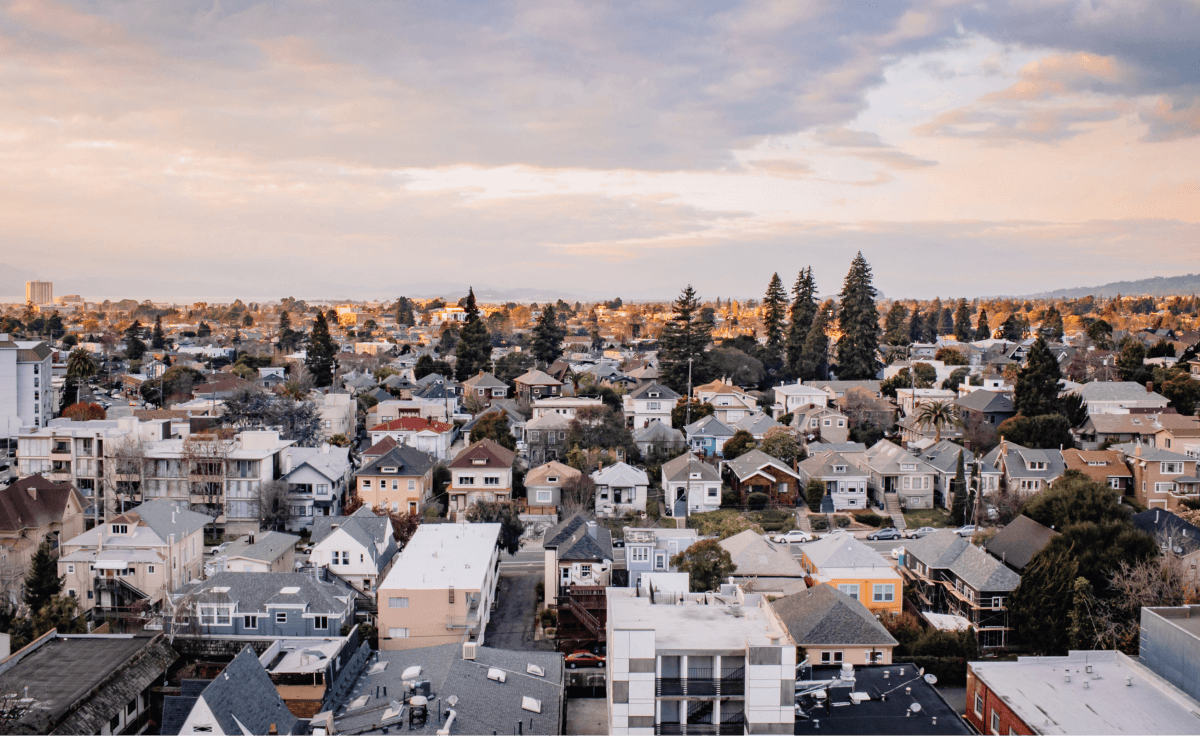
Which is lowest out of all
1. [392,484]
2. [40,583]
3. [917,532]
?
[917,532]

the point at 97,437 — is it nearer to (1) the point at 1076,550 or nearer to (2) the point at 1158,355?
(1) the point at 1076,550

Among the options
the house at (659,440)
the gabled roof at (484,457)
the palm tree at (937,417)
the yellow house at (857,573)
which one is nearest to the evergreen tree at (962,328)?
the palm tree at (937,417)

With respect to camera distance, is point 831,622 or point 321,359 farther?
point 321,359

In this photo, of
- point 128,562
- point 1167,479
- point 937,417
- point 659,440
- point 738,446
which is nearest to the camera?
point 128,562

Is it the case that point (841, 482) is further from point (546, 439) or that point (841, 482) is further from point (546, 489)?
point (546, 439)

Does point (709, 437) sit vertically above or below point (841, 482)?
above

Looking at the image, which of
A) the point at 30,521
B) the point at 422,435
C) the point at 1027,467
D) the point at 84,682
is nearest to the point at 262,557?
the point at 84,682

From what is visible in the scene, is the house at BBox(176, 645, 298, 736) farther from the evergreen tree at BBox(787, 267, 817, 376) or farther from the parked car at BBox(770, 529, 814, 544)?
the evergreen tree at BBox(787, 267, 817, 376)

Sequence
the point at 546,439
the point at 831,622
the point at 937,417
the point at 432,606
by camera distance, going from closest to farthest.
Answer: the point at 831,622 → the point at 432,606 → the point at 937,417 → the point at 546,439
